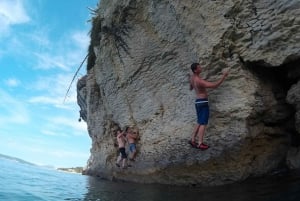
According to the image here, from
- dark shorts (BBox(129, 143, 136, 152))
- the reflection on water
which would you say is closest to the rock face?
dark shorts (BBox(129, 143, 136, 152))

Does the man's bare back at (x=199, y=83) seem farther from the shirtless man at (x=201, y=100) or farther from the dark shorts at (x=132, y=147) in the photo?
the dark shorts at (x=132, y=147)

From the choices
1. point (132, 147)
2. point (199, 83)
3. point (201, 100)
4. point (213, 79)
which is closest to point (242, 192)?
point (201, 100)

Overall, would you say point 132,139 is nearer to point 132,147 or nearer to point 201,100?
point 132,147

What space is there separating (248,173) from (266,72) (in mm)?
3195

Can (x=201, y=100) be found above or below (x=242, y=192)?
above

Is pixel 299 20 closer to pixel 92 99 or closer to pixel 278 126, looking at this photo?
pixel 278 126

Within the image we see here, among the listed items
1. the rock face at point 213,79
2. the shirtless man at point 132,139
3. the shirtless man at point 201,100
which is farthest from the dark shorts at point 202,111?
the shirtless man at point 132,139

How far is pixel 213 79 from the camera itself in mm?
11648

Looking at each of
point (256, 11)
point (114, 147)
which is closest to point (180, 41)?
point (256, 11)

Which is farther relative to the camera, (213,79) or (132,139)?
(132,139)

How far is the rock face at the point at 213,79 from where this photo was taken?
34.8ft

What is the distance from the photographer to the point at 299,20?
9.66m

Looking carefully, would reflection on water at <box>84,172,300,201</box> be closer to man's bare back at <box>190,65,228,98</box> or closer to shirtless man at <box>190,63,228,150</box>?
shirtless man at <box>190,63,228,150</box>

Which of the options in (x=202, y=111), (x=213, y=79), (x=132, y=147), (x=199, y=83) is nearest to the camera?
(x=199, y=83)
